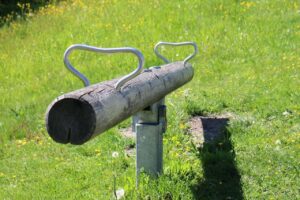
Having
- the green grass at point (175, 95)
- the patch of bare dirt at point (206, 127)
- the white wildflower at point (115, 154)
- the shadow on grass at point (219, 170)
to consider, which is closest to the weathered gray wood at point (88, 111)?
the green grass at point (175, 95)

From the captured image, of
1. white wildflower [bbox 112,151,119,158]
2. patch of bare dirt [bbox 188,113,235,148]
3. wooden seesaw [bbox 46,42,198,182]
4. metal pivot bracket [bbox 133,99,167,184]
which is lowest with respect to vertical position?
white wildflower [bbox 112,151,119,158]

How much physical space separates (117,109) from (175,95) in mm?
4538

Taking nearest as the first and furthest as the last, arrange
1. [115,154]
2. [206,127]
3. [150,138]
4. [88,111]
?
[88,111] < [150,138] < [115,154] < [206,127]

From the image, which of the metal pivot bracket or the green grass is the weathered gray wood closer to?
the metal pivot bracket

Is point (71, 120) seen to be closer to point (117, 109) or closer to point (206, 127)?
point (117, 109)

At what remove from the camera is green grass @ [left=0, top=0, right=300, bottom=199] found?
16.6 ft

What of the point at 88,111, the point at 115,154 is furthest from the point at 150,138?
the point at 88,111

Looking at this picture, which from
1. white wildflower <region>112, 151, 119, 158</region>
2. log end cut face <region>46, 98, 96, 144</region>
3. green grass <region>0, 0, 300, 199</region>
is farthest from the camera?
white wildflower <region>112, 151, 119, 158</region>

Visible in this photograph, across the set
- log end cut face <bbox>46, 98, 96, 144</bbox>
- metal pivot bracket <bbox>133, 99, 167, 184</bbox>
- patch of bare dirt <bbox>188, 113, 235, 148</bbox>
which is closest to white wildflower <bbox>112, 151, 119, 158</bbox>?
patch of bare dirt <bbox>188, 113, 235, 148</bbox>

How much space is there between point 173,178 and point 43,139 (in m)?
2.68

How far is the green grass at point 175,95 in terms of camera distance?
5.05 m

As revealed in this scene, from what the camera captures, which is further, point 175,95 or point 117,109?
point 175,95

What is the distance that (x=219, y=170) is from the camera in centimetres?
520

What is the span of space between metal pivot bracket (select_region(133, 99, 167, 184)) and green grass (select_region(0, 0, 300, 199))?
0.14 m
